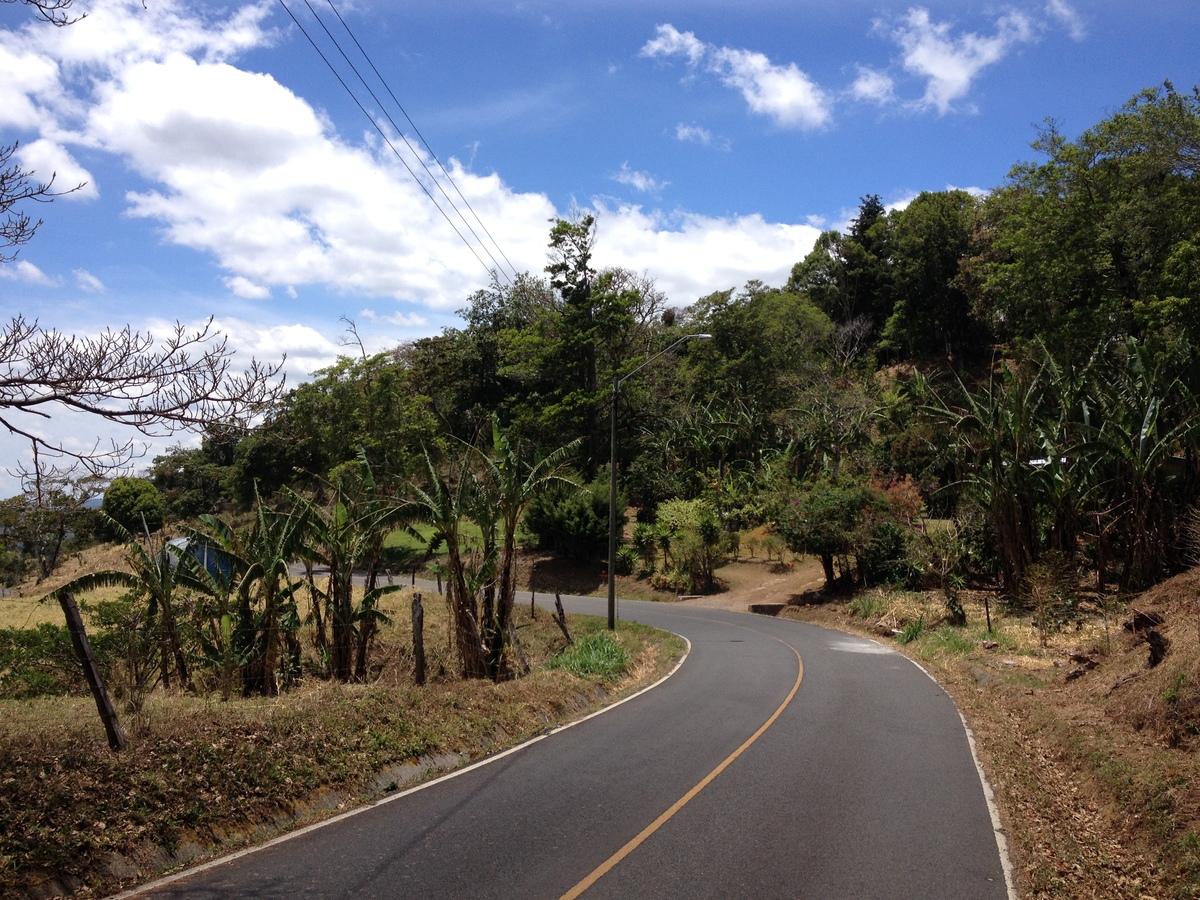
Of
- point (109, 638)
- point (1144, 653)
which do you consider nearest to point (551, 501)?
point (109, 638)

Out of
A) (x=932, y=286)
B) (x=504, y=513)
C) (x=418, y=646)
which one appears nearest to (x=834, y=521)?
(x=504, y=513)

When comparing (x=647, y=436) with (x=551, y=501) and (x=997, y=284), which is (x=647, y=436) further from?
(x=997, y=284)

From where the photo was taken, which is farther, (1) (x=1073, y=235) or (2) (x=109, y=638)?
(1) (x=1073, y=235)

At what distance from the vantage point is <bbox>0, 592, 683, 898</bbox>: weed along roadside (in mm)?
6801

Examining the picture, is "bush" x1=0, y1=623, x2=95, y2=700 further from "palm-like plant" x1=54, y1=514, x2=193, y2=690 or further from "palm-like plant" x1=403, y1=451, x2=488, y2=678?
"palm-like plant" x1=403, y1=451, x2=488, y2=678

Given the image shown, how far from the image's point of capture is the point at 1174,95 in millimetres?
28875

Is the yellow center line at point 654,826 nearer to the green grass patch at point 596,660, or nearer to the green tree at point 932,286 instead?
the green grass patch at point 596,660

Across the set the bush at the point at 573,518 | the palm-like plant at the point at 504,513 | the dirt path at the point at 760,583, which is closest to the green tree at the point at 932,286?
the dirt path at the point at 760,583

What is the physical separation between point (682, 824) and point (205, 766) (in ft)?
15.3

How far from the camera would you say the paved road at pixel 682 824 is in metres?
6.93

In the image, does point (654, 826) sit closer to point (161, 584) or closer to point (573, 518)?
point (161, 584)

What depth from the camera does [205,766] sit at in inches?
324

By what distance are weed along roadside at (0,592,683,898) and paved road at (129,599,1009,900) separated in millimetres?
536

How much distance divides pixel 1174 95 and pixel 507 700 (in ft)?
99.8
